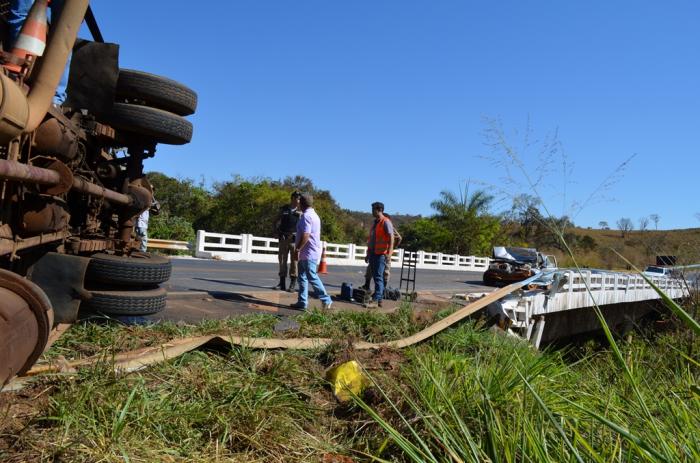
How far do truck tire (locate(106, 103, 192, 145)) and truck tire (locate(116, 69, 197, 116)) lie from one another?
3.8 inches

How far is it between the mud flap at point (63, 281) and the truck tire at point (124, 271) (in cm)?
39

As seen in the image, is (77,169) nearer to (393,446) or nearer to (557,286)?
(393,446)

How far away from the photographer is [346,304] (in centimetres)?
883

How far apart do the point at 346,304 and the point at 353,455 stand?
236 inches

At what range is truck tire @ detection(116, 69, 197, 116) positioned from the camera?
4.73 m

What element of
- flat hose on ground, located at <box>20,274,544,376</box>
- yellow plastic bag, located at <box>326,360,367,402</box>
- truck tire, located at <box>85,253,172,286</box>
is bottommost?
yellow plastic bag, located at <box>326,360,367,402</box>

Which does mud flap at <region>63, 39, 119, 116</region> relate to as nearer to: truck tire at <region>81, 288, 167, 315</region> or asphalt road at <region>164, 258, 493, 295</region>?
truck tire at <region>81, 288, 167, 315</region>

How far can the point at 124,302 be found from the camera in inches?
175

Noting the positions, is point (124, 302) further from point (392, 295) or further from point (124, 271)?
point (392, 295)

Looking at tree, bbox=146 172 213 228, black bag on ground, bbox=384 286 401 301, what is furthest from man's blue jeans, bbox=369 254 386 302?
tree, bbox=146 172 213 228

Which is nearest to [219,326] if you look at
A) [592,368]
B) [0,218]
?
[0,218]

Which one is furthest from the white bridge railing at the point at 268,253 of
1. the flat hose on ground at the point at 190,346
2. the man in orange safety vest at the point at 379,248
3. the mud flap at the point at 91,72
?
the mud flap at the point at 91,72

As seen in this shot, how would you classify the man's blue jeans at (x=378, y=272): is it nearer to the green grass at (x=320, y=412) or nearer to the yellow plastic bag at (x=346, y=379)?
the green grass at (x=320, y=412)

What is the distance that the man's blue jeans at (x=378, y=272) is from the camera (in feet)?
28.7
